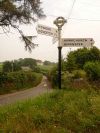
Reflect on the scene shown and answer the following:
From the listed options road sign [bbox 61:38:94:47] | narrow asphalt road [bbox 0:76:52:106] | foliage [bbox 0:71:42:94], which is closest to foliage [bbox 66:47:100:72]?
foliage [bbox 0:71:42:94]

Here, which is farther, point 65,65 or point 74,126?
point 65,65

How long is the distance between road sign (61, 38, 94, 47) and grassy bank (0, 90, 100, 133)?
169 cm

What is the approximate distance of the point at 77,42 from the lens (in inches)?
456

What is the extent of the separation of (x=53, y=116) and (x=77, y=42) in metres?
3.37

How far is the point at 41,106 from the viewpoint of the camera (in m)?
10.1

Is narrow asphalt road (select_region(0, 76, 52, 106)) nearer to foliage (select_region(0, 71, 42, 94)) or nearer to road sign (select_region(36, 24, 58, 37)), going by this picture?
foliage (select_region(0, 71, 42, 94))

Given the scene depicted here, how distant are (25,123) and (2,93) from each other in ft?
86.2

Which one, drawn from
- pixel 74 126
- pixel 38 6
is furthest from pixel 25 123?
pixel 38 6

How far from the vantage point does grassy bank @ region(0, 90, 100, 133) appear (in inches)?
317

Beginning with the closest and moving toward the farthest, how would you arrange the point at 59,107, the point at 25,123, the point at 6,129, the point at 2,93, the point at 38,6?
the point at 6,129 → the point at 25,123 → the point at 59,107 → the point at 38,6 → the point at 2,93

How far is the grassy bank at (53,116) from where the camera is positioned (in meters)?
8.05

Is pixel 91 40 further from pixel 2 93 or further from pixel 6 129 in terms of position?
pixel 2 93

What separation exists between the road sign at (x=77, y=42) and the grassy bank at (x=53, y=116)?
1691mm

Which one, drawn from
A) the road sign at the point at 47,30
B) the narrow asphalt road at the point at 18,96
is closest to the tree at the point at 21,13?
the narrow asphalt road at the point at 18,96
